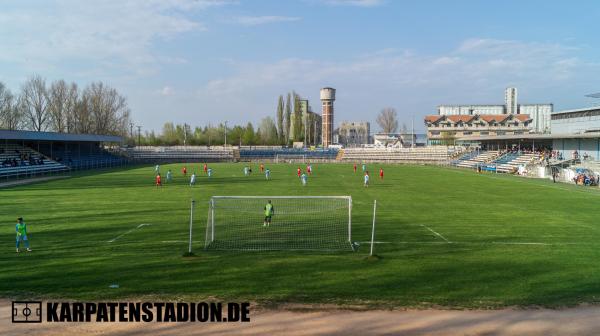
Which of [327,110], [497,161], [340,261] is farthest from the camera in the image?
[327,110]

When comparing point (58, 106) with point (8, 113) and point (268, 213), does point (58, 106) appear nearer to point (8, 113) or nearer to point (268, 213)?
point (8, 113)

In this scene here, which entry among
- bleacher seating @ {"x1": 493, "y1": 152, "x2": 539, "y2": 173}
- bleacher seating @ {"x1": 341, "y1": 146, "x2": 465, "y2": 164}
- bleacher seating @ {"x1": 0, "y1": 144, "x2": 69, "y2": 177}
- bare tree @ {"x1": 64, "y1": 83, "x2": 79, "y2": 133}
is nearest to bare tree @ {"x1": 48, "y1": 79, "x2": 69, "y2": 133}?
bare tree @ {"x1": 64, "y1": 83, "x2": 79, "y2": 133}

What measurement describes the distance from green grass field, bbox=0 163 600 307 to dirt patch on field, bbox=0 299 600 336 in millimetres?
639

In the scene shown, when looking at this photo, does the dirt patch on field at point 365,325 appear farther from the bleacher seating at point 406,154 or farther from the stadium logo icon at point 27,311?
the bleacher seating at point 406,154

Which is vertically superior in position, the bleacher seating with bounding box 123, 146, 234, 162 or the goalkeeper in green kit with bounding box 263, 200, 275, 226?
the bleacher seating with bounding box 123, 146, 234, 162

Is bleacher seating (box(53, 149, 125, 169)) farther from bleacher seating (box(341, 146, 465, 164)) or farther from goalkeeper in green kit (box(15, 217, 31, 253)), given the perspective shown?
goalkeeper in green kit (box(15, 217, 31, 253))

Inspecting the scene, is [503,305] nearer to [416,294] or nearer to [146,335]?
[416,294]

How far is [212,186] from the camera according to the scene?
3697cm

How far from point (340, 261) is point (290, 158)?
243 ft

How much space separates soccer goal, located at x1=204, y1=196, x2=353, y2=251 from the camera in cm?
1581

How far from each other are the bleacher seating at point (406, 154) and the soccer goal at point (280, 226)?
189 feet

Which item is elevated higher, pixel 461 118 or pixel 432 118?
pixel 432 118

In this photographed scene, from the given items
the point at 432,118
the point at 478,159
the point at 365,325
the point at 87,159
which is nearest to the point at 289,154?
the point at 478,159

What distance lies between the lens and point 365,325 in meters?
9.03
